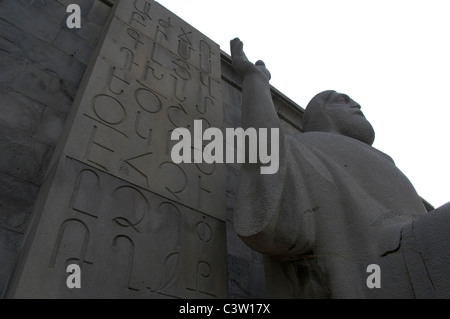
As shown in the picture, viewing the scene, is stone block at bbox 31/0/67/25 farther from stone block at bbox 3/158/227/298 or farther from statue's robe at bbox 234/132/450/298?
statue's robe at bbox 234/132/450/298

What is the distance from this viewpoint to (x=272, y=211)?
1.97 meters

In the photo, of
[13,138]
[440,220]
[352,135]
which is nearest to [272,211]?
[440,220]

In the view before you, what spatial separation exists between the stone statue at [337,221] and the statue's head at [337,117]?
55 cm

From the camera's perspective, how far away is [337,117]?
3.34 meters

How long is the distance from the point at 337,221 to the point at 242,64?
130cm

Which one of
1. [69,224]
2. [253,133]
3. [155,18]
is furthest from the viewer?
[155,18]

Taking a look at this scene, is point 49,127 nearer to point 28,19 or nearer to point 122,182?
point 122,182

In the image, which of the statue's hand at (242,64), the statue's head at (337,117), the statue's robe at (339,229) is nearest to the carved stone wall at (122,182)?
the statue's robe at (339,229)

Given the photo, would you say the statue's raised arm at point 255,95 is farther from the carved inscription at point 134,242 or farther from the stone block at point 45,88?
the stone block at point 45,88

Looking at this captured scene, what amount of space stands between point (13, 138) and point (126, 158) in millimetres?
763

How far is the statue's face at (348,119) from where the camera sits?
3.24 metres

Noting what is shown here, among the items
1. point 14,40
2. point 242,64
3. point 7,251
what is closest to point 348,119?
point 242,64

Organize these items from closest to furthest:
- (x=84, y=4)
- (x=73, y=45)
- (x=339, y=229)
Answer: (x=339, y=229)
(x=73, y=45)
(x=84, y=4)
